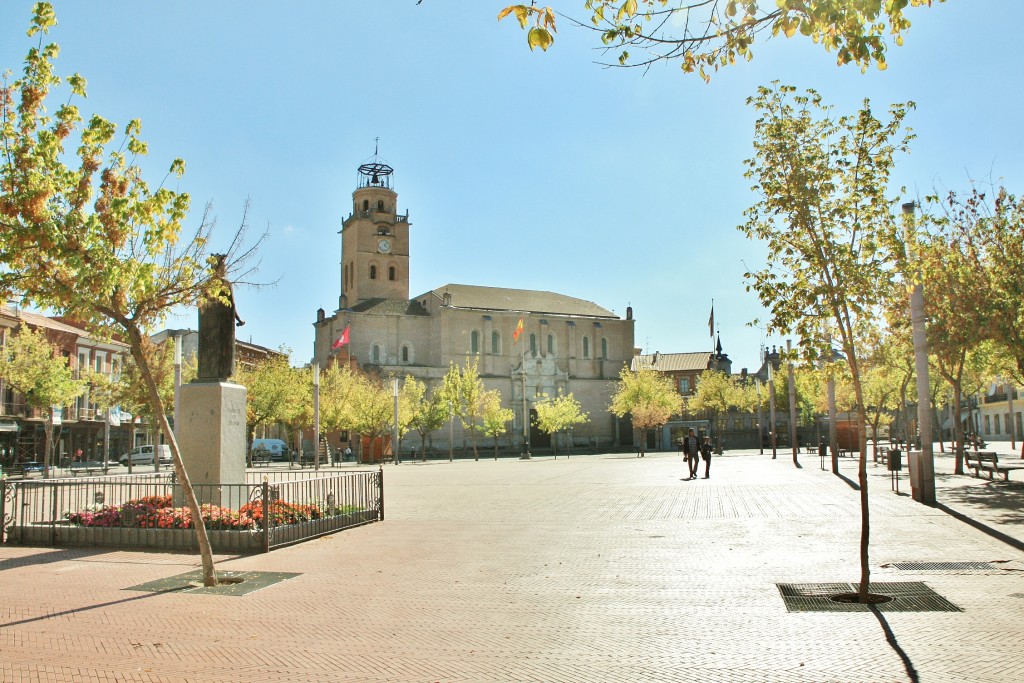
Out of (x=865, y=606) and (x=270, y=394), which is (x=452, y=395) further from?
(x=865, y=606)

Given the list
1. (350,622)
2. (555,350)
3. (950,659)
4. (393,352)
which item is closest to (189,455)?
(350,622)

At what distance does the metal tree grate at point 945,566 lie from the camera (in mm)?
10663

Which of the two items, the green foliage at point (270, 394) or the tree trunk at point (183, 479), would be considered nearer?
the tree trunk at point (183, 479)

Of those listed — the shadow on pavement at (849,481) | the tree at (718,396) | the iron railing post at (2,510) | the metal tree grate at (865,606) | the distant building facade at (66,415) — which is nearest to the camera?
the metal tree grate at (865,606)

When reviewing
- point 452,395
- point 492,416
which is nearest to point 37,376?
point 452,395

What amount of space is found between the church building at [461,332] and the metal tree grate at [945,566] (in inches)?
2655

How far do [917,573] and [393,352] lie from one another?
7272 centimetres

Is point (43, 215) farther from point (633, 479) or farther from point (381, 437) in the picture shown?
point (381, 437)

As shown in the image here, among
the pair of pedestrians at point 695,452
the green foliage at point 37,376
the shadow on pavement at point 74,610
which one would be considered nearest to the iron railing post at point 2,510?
the shadow on pavement at point 74,610

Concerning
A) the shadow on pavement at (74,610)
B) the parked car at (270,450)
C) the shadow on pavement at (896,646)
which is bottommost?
the parked car at (270,450)

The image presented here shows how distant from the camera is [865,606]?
857cm

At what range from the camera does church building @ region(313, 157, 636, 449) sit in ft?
265

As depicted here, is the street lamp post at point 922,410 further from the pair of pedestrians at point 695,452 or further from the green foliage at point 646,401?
the green foliage at point 646,401

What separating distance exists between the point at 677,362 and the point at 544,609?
105 meters
